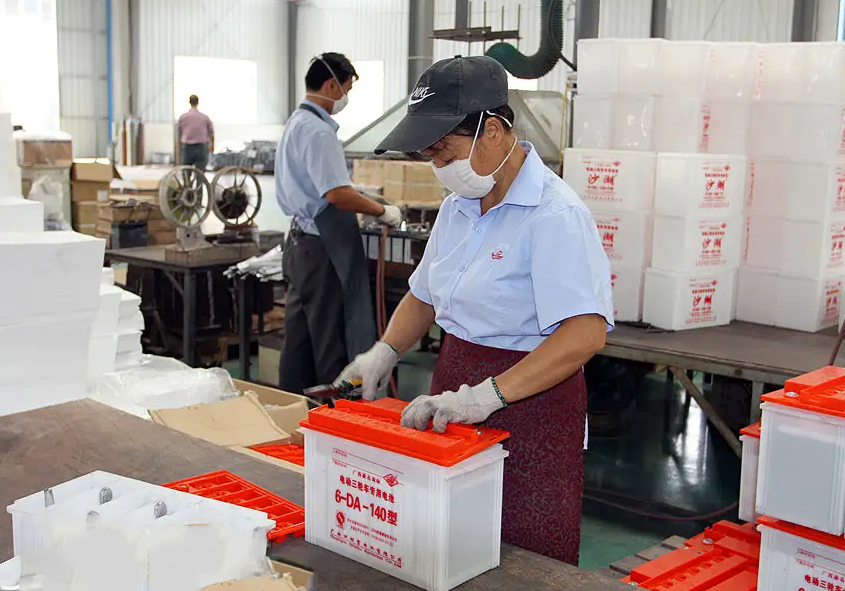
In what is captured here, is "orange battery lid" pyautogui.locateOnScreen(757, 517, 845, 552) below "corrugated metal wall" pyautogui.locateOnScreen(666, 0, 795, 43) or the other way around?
below

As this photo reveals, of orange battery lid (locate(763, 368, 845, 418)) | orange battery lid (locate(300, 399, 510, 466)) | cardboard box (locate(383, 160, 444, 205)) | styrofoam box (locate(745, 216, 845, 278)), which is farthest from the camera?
cardboard box (locate(383, 160, 444, 205))

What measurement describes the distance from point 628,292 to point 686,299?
24 centimetres

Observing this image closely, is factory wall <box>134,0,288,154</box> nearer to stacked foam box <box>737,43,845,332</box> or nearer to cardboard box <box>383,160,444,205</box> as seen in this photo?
cardboard box <box>383,160,444,205</box>

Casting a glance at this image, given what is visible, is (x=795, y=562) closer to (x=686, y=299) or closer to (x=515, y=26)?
(x=686, y=299)

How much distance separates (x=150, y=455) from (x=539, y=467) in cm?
85

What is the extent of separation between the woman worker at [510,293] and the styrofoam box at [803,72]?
2.21m

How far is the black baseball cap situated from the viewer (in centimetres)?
169

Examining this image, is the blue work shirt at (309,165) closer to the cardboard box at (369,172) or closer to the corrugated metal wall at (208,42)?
the cardboard box at (369,172)

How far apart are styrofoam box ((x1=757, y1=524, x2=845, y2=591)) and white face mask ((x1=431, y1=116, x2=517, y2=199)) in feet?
3.28

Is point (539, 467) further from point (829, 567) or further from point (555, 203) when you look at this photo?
point (829, 567)

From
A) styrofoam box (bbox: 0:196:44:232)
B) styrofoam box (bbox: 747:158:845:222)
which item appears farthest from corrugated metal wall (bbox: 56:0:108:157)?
styrofoam box (bbox: 747:158:845:222)

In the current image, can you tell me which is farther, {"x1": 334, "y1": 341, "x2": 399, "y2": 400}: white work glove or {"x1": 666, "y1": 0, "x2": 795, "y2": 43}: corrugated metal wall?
{"x1": 666, "y1": 0, "x2": 795, "y2": 43}: corrugated metal wall

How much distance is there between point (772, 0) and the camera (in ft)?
35.8

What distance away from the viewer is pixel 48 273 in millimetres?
2410
